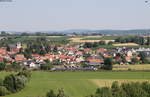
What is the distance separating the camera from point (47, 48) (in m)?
76.1

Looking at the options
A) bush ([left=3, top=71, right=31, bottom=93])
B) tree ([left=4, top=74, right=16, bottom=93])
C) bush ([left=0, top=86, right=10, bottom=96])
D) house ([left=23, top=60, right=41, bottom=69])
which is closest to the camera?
bush ([left=0, top=86, right=10, bottom=96])

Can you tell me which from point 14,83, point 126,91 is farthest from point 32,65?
point 126,91

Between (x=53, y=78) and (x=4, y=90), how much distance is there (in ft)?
32.1

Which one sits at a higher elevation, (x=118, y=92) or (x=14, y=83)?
(x=118, y=92)

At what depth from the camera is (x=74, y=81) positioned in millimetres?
32812

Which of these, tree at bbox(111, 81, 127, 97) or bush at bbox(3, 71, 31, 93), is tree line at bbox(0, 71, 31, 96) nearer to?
bush at bbox(3, 71, 31, 93)

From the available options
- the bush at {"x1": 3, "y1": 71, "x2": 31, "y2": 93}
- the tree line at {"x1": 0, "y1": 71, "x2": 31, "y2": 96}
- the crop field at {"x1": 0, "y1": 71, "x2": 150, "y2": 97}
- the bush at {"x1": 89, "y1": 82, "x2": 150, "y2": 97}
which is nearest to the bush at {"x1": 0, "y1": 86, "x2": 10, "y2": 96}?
the tree line at {"x1": 0, "y1": 71, "x2": 31, "y2": 96}

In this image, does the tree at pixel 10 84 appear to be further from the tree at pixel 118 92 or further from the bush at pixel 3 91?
the tree at pixel 118 92

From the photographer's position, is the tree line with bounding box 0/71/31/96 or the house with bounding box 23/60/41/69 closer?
the tree line with bounding box 0/71/31/96

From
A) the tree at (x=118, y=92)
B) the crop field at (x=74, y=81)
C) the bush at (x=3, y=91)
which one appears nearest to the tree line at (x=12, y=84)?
the bush at (x=3, y=91)

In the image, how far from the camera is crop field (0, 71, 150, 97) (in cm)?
→ 2641

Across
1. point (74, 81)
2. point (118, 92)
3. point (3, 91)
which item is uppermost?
point (118, 92)

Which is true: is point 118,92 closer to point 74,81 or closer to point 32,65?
point 74,81

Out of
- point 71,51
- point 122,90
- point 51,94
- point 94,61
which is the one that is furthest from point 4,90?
point 71,51
